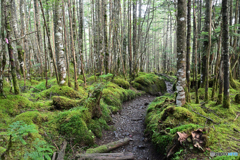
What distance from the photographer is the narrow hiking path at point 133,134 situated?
432cm

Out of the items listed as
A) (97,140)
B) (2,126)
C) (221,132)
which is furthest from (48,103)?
(221,132)

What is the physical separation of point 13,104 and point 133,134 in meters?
4.33

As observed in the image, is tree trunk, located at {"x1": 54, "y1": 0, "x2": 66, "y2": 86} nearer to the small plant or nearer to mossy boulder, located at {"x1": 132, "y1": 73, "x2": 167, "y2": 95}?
the small plant

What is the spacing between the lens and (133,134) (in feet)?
18.3

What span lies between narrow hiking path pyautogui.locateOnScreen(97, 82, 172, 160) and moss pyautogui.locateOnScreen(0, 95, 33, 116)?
274cm

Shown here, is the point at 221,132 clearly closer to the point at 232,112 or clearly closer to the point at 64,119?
the point at 232,112

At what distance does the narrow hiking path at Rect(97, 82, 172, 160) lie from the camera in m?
4.32

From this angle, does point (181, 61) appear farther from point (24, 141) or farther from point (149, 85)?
point (149, 85)

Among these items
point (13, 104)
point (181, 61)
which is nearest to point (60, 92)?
point (13, 104)

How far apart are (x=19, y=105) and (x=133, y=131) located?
4.28 m

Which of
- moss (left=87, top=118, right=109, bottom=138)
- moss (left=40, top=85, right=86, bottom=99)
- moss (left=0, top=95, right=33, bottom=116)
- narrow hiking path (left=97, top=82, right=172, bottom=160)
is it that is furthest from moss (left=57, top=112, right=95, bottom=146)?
moss (left=40, top=85, right=86, bottom=99)

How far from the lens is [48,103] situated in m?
5.34

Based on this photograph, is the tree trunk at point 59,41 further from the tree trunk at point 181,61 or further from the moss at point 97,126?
the tree trunk at point 181,61

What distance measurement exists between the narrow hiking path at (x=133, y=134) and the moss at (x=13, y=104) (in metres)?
2.74
